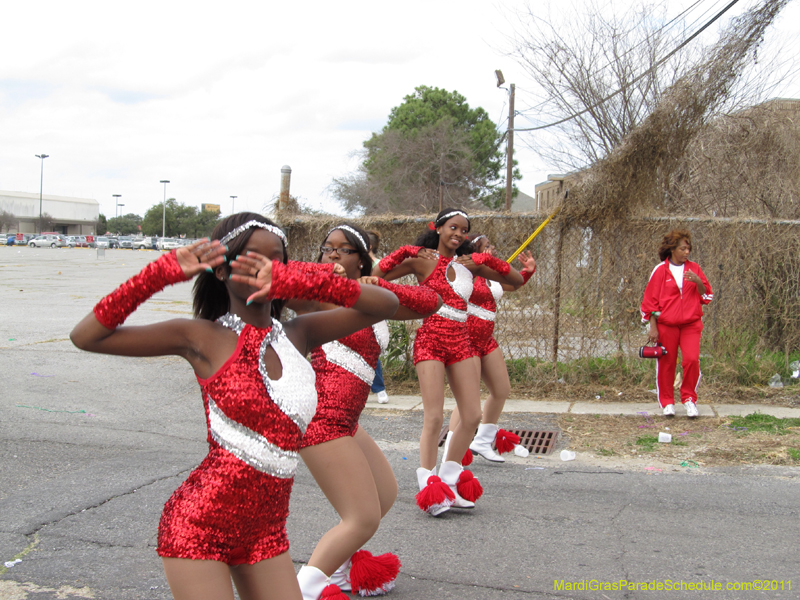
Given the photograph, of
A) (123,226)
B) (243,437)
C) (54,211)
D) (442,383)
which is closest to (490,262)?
(442,383)

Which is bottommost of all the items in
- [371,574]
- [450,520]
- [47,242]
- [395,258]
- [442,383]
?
[450,520]

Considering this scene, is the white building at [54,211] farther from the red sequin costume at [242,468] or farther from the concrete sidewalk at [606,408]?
the red sequin costume at [242,468]

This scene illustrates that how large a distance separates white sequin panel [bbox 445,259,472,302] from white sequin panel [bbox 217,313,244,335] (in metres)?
2.77

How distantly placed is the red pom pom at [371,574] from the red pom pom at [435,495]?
3.15 feet

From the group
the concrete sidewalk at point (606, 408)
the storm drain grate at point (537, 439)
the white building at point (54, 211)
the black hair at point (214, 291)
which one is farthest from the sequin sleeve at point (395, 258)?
the white building at point (54, 211)

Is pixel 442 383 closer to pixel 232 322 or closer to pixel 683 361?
pixel 232 322

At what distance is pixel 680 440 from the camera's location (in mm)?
6281

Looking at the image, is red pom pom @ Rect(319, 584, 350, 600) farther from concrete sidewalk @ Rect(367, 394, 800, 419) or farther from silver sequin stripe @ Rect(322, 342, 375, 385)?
concrete sidewalk @ Rect(367, 394, 800, 419)

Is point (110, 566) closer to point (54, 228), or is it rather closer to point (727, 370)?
point (727, 370)

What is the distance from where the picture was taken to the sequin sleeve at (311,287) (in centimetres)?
186

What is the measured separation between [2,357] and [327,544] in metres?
8.92

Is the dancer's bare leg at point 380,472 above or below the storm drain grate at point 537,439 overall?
above

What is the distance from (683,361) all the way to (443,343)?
12.4 feet

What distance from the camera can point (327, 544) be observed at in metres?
2.84
